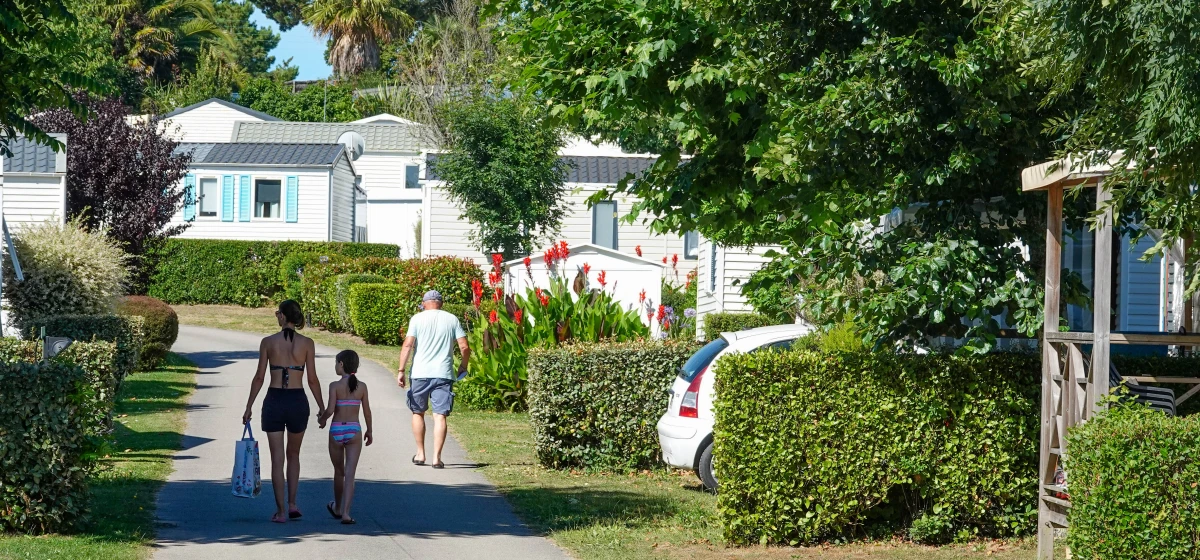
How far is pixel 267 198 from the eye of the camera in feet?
133

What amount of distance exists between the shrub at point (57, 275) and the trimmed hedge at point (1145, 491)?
17.1 metres

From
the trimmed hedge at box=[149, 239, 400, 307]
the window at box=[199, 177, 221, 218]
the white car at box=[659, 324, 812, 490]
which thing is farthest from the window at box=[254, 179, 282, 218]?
the white car at box=[659, 324, 812, 490]

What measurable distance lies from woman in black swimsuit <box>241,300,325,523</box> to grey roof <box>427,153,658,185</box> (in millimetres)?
28371

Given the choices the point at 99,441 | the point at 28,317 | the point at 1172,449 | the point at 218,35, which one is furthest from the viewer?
the point at 218,35

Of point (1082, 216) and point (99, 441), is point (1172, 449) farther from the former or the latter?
point (99, 441)

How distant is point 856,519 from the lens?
29.8 feet

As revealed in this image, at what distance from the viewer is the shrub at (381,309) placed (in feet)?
91.9

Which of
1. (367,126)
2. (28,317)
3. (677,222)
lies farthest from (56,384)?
(367,126)

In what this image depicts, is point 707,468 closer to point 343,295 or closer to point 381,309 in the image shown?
point 381,309

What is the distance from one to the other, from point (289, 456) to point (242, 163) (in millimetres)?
32191

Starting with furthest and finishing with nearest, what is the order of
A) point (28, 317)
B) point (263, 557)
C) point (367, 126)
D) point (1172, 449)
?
point (367, 126) < point (28, 317) < point (263, 557) < point (1172, 449)

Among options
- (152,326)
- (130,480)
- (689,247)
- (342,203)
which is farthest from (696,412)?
(342,203)

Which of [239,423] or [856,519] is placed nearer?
[856,519]

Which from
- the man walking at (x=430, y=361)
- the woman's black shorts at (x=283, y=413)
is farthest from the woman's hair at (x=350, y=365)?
the man walking at (x=430, y=361)
